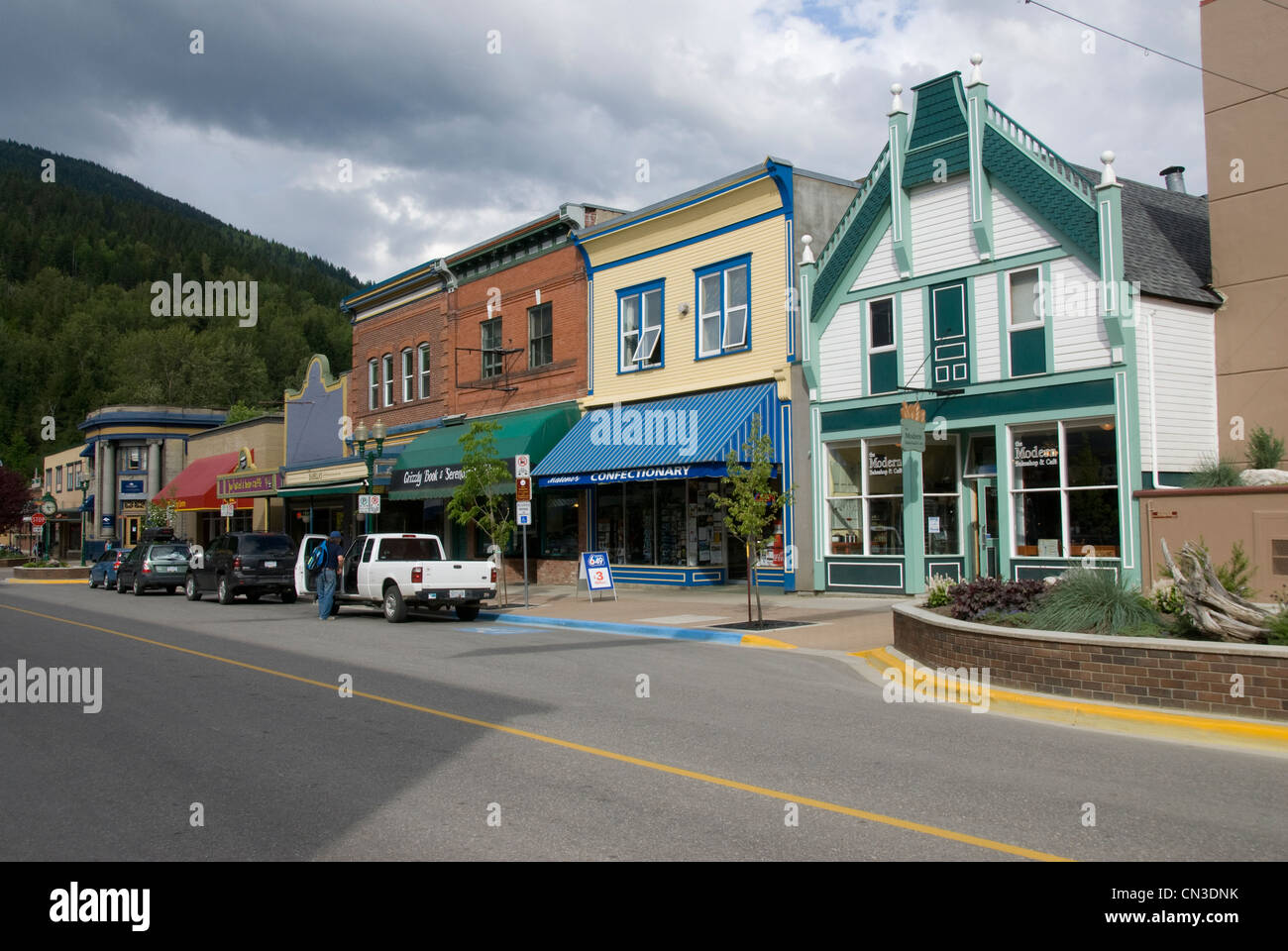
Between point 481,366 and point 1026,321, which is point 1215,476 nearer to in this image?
point 1026,321

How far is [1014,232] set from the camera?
18.8m

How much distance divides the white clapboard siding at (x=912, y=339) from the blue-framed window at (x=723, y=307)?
4.09 meters

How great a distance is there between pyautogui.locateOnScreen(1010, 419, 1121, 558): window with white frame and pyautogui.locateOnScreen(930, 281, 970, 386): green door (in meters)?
1.56

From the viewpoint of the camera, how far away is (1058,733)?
9.02 metres

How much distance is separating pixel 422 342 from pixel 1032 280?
71.7ft

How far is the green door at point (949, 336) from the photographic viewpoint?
63.4ft

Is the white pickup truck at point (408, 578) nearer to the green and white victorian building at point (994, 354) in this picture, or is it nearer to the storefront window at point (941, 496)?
the green and white victorian building at point (994, 354)

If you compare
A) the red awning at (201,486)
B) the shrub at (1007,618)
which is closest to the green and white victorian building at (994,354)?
the shrub at (1007,618)

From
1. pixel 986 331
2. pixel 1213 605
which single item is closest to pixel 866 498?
pixel 986 331
